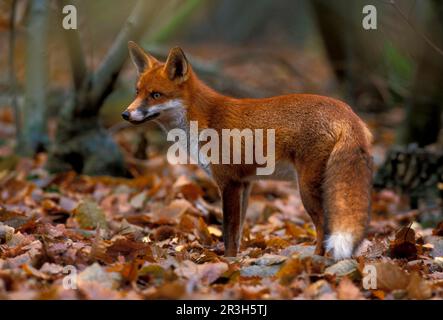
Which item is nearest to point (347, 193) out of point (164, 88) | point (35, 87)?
point (164, 88)

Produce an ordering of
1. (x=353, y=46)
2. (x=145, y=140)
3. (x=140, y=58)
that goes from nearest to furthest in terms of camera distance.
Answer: (x=140, y=58) → (x=145, y=140) → (x=353, y=46)

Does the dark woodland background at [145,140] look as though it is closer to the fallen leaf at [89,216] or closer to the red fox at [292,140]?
the fallen leaf at [89,216]

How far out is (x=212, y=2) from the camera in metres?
29.4

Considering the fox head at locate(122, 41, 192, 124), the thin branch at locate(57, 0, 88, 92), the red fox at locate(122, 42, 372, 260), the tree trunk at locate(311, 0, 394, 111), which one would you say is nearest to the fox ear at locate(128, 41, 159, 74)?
the red fox at locate(122, 42, 372, 260)

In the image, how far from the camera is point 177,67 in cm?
613

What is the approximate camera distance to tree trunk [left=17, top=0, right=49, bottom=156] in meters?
10.3

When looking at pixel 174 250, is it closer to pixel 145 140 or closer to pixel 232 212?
pixel 232 212

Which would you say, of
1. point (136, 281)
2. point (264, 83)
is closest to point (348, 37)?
point (264, 83)

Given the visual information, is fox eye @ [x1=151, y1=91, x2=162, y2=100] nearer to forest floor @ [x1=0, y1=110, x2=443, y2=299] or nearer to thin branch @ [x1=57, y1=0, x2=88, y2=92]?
forest floor @ [x1=0, y1=110, x2=443, y2=299]

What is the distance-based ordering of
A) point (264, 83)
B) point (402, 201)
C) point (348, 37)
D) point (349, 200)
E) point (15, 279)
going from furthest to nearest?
point (264, 83) → point (348, 37) → point (402, 201) → point (349, 200) → point (15, 279)

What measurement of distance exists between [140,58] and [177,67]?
546 mm

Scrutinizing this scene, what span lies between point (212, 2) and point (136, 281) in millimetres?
26208

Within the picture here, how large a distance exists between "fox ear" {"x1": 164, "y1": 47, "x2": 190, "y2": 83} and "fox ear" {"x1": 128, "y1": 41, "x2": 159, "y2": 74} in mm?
355
